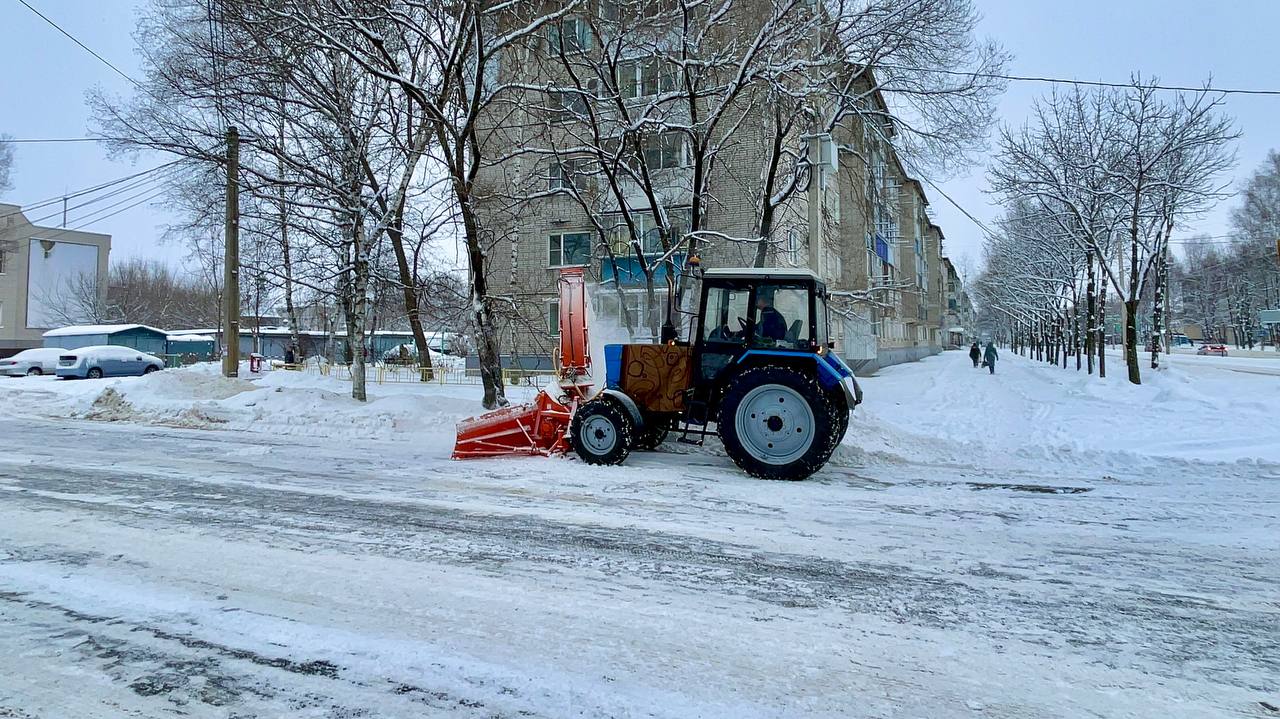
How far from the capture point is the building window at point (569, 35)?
11602 millimetres

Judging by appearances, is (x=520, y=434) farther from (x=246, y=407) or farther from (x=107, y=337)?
(x=107, y=337)

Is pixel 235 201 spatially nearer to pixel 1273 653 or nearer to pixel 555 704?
pixel 555 704

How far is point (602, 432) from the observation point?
818 cm

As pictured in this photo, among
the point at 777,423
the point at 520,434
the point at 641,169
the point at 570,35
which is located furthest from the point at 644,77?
the point at 777,423

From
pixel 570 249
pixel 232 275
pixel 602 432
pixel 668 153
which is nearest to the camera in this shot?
pixel 602 432

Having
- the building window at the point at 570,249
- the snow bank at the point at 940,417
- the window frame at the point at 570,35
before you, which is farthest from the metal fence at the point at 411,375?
the window frame at the point at 570,35

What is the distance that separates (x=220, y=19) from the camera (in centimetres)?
1038

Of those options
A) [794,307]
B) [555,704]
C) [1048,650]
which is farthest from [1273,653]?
[794,307]

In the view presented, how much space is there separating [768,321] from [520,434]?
347cm

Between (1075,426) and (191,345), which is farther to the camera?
(191,345)

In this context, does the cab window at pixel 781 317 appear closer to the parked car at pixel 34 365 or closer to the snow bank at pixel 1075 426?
the snow bank at pixel 1075 426

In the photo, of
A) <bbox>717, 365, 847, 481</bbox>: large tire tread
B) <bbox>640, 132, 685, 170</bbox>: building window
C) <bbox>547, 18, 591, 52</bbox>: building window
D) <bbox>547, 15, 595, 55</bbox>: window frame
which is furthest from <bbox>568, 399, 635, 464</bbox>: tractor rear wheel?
<bbox>640, 132, 685, 170</bbox>: building window

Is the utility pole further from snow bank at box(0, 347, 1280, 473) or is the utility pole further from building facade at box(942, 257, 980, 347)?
building facade at box(942, 257, 980, 347)

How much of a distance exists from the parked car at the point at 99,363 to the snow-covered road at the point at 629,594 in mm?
25708
